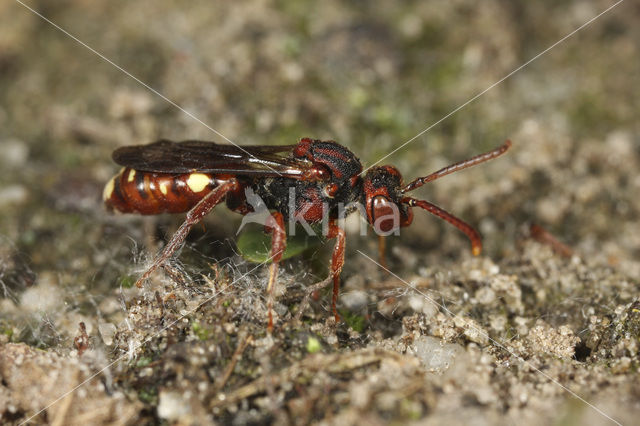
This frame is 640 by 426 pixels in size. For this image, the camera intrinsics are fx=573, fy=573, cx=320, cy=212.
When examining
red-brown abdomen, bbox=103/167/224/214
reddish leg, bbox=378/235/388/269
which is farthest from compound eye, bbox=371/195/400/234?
red-brown abdomen, bbox=103/167/224/214

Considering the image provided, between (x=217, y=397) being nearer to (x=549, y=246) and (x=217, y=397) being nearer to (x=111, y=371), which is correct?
(x=111, y=371)

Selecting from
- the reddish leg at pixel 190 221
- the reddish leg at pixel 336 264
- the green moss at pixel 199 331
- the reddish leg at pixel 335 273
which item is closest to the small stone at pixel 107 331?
the reddish leg at pixel 190 221

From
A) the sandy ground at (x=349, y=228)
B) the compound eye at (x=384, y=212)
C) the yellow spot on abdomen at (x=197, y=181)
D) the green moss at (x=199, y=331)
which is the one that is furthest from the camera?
the yellow spot on abdomen at (x=197, y=181)

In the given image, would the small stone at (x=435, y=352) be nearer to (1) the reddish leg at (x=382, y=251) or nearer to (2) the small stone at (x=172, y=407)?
(1) the reddish leg at (x=382, y=251)

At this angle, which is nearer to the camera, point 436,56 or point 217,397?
point 217,397

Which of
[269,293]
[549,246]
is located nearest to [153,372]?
[269,293]

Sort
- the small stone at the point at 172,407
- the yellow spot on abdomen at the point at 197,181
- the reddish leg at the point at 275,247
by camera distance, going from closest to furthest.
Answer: the small stone at the point at 172,407 < the reddish leg at the point at 275,247 < the yellow spot on abdomen at the point at 197,181
